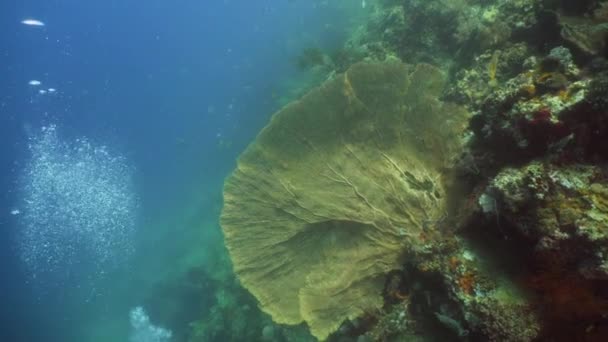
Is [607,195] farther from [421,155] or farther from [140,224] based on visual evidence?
[140,224]

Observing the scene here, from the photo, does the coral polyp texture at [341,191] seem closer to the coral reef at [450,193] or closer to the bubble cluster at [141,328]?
the coral reef at [450,193]

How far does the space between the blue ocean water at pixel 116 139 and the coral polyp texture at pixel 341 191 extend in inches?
461

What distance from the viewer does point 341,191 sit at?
4.63 meters

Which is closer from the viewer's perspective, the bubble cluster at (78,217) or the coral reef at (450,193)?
the coral reef at (450,193)

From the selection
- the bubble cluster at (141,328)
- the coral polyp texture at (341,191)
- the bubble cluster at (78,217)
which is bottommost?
the bubble cluster at (78,217)

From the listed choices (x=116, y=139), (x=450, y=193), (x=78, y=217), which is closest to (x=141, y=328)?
(x=450, y=193)

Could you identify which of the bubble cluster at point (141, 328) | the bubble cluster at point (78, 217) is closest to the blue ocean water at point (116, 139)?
the bubble cluster at point (78, 217)

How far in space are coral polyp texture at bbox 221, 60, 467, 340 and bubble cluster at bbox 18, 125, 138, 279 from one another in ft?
103

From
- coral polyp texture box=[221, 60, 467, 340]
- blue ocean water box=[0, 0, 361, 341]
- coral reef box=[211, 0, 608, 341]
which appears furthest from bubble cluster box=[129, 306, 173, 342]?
coral reef box=[211, 0, 608, 341]

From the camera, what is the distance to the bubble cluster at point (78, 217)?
38188mm

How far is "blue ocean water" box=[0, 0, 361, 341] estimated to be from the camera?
25.8 meters

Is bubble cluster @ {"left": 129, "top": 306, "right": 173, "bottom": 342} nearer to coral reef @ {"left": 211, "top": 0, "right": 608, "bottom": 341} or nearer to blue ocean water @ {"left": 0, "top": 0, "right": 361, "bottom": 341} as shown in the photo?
blue ocean water @ {"left": 0, "top": 0, "right": 361, "bottom": 341}

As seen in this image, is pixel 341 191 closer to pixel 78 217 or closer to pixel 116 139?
pixel 78 217

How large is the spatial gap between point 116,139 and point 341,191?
64769mm
